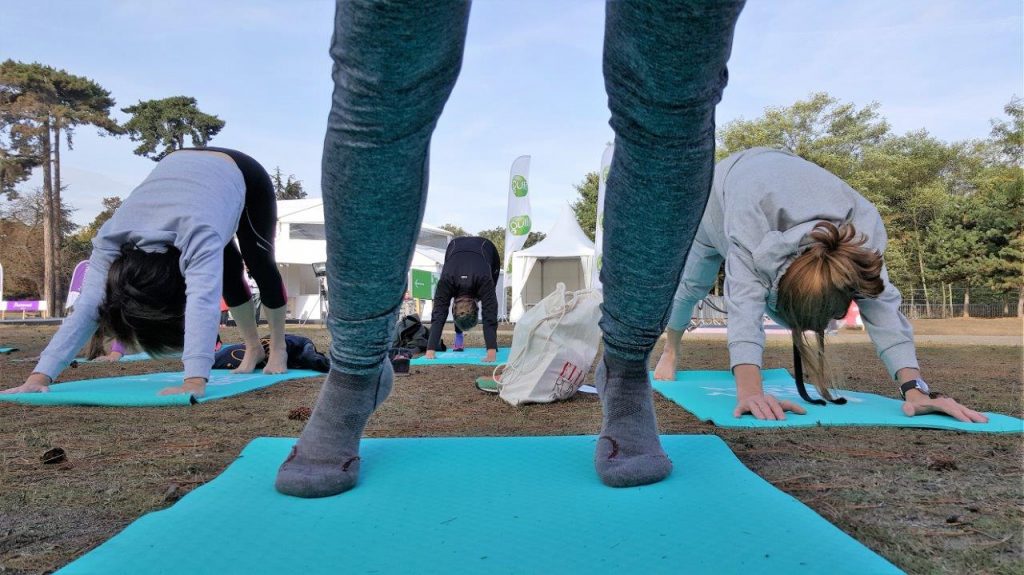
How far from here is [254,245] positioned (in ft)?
12.4

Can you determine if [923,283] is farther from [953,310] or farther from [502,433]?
[502,433]

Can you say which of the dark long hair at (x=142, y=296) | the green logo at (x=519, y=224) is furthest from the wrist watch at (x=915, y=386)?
the green logo at (x=519, y=224)

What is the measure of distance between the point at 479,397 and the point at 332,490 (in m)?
2.26

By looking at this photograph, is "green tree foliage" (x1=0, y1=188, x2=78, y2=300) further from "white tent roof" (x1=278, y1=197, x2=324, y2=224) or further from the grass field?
the grass field

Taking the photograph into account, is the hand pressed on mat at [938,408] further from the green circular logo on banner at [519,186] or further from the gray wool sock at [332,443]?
the green circular logo on banner at [519,186]

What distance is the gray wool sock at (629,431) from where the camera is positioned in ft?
3.98

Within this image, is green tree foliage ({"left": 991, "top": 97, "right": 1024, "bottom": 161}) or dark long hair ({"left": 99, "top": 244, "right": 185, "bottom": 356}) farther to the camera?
green tree foliage ({"left": 991, "top": 97, "right": 1024, "bottom": 161})

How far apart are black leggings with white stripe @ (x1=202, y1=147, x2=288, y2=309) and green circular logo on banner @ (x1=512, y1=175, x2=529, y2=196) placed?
37.9ft

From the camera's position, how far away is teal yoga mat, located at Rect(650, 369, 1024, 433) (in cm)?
217

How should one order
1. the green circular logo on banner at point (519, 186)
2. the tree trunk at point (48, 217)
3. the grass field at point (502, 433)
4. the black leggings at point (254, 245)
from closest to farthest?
the grass field at point (502, 433) → the black leggings at point (254, 245) → the green circular logo on banner at point (519, 186) → the tree trunk at point (48, 217)

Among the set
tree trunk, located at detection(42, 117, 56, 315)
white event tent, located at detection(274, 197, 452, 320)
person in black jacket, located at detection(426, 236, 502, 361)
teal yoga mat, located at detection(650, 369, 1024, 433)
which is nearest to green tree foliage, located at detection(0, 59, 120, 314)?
tree trunk, located at detection(42, 117, 56, 315)

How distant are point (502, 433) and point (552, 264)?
17.5 meters

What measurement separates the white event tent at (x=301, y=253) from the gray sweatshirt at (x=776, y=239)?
53.7 feet

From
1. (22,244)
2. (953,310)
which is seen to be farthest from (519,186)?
(22,244)
